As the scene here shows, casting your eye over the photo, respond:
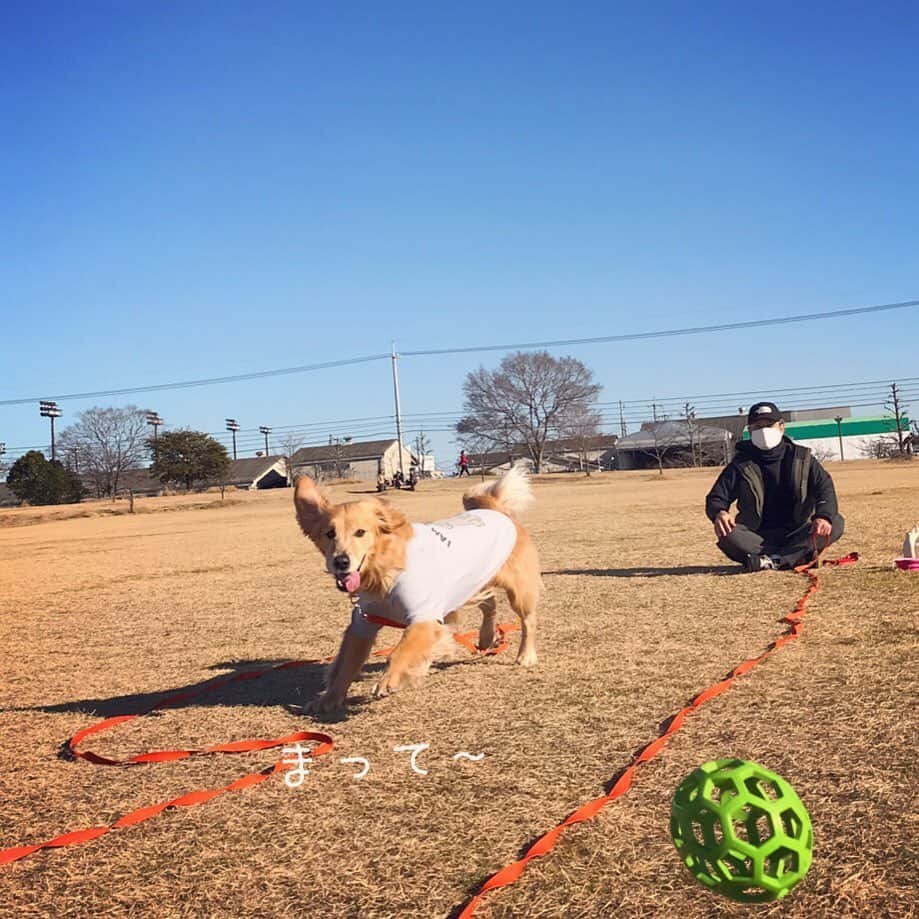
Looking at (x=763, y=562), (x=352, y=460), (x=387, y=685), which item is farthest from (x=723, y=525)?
(x=352, y=460)

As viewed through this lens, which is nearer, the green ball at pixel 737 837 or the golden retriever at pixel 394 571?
the green ball at pixel 737 837

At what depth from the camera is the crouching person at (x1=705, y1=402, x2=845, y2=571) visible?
711 centimetres

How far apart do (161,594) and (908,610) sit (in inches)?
261

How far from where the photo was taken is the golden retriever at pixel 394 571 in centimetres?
388

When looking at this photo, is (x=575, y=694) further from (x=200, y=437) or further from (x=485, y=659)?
(x=200, y=437)

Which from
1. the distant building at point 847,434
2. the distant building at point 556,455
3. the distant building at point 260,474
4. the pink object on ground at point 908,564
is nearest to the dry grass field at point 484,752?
the pink object on ground at point 908,564

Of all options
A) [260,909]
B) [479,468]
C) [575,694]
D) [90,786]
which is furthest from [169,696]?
[479,468]

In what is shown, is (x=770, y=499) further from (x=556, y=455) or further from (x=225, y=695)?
(x=556, y=455)

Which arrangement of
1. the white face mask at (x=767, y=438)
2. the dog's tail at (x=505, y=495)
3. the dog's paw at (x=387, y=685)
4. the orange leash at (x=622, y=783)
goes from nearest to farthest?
the orange leash at (x=622, y=783), the dog's paw at (x=387, y=685), the dog's tail at (x=505, y=495), the white face mask at (x=767, y=438)

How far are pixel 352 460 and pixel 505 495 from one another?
5633 centimetres

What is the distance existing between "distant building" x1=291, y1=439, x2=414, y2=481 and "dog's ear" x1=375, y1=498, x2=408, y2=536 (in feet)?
148

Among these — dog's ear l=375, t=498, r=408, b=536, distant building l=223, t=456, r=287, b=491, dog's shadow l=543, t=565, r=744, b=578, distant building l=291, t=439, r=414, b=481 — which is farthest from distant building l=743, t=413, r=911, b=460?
dog's ear l=375, t=498, r=408, b=536

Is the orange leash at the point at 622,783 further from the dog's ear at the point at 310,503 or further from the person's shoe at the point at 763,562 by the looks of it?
the person's shoe at the point at 763,562

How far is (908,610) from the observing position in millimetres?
5090
